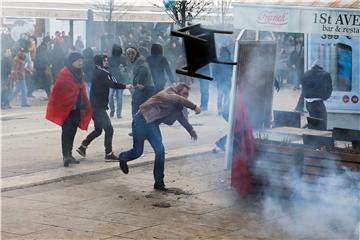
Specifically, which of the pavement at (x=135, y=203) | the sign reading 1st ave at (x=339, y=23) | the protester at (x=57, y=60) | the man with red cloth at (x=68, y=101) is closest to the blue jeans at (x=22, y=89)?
the protester at (x=57, y=60)

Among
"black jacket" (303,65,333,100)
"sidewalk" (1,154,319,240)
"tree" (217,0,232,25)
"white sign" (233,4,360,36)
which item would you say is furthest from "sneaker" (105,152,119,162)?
"tree" (217,0,232,25)

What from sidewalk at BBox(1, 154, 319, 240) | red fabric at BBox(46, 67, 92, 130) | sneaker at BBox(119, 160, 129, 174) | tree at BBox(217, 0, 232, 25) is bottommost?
sidewalk at BBox(1, 154, 319, 240)

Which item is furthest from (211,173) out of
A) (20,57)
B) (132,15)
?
(132,15)

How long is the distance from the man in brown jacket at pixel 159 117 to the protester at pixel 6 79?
9523 mm

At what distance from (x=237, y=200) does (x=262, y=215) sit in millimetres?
697

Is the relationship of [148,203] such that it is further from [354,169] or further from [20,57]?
[20,57]

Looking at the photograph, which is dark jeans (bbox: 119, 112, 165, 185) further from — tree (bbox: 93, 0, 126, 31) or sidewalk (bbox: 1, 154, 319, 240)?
tree (bbox: 93, 0, 126, 31)

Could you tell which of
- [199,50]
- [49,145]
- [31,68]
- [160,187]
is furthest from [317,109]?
[31,68]

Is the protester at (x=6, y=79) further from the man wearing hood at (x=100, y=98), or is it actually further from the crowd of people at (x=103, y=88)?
the man wearing hood at (x=100, y=98)

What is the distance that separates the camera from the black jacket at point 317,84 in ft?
39.2

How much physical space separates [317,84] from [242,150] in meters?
3.42

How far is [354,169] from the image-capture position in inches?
322

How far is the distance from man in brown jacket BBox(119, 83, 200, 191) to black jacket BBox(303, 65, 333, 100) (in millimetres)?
3284

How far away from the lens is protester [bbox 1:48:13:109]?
18456mm
